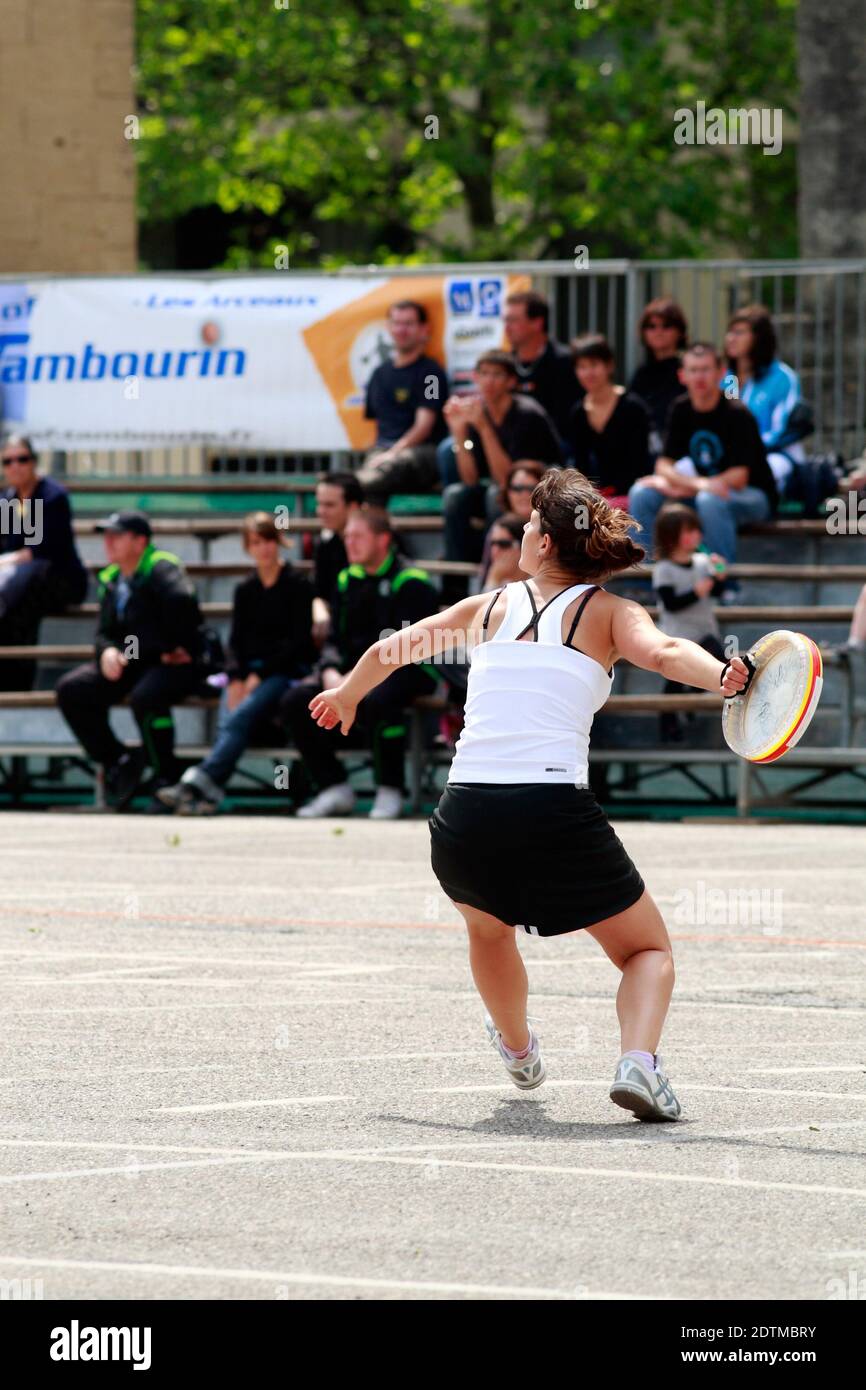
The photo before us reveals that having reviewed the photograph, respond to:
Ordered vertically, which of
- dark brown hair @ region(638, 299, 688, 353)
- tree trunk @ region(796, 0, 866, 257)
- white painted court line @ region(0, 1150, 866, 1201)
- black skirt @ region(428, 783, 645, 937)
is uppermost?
tree trunk @ region(796, 0, 866, 257)

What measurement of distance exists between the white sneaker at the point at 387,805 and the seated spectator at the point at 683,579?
1789 mm

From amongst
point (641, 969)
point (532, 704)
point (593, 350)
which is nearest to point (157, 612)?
point (593, 350)

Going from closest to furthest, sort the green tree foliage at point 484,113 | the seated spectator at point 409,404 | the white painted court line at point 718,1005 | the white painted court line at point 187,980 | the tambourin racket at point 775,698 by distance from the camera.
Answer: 1. the tambourin racket at point 775,698
2. the white painted court line at point 718,1005
3. the white painted court line at point 187,980
4. the seated spectator at point 409,404
5. the green tree foliage at point 484,113

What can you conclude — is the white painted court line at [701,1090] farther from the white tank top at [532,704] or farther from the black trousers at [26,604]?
the black trousers at [26,604]

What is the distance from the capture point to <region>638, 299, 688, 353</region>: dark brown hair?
16.0 metres

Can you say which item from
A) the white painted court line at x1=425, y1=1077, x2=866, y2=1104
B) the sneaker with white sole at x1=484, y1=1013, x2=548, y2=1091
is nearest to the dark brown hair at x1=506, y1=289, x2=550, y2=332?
the white painted court line at x1=425, y1=1077, x2=866, y2=1104

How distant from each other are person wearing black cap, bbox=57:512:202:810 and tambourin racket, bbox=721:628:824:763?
9.52 metres

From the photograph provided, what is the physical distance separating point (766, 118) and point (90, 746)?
19518mm

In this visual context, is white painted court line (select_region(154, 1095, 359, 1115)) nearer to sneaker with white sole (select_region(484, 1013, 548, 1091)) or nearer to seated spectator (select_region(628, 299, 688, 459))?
sneaker with white sole (select_region(484, 1013, 548, 1091))

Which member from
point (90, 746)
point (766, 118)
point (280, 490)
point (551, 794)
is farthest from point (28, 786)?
point (766, 118)

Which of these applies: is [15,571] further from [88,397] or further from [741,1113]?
[741,1113]

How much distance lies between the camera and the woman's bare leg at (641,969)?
6094mm

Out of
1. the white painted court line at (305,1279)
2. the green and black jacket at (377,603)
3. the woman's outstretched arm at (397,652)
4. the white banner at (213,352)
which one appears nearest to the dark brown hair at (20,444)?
the white banner at (213,352)

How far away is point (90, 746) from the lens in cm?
1528
